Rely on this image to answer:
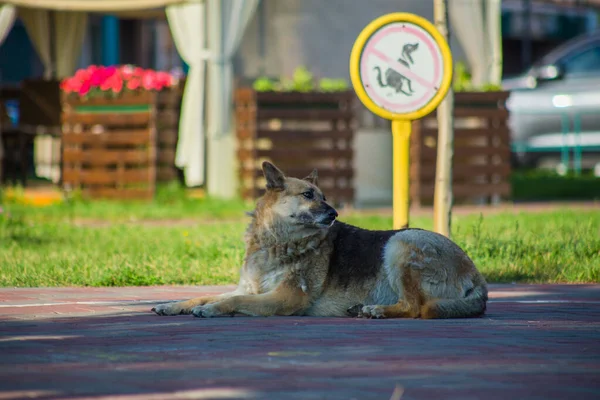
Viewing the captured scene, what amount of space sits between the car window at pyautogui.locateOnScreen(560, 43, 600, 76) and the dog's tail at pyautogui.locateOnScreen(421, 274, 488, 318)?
50.7ft

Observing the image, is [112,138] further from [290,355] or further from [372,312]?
[290,355]

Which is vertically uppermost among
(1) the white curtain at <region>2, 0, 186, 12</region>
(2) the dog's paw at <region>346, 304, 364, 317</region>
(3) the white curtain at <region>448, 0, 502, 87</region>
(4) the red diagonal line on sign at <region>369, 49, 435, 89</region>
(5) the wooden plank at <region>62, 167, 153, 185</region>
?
(1) the white curtain at <region>2, 0, 186, 12</region>

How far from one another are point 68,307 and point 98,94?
8.28 metres

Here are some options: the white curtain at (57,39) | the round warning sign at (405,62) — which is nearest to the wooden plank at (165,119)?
the white curtain at (57,39)

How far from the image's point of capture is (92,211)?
1363cm

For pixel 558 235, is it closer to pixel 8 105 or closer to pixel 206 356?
pixel 206 356

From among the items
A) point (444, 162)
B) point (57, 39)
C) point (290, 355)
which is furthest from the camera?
point (57, 39)

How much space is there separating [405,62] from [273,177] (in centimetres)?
205

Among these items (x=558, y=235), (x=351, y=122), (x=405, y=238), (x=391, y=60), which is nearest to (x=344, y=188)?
(x=351, y=122)

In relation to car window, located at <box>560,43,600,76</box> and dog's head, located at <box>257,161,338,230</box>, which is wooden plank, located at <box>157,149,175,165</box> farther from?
car window, located at <box>560,43,600,76</box>

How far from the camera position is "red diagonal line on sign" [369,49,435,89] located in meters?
8.79

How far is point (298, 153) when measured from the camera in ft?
48.3

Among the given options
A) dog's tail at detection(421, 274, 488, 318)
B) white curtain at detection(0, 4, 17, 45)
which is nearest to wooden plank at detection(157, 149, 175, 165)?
white curtain at detection(0, 4, 17, 45)

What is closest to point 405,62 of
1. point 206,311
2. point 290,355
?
point 206,311
